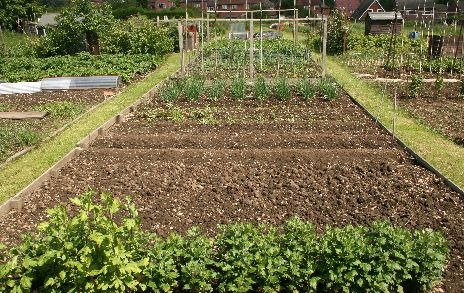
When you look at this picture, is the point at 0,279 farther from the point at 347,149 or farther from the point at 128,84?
the point at 128,84

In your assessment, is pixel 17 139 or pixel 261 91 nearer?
pixel 17 139

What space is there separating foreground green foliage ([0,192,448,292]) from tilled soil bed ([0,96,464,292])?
76cm

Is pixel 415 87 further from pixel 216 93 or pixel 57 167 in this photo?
pixel 57 167

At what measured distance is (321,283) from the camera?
4184mm

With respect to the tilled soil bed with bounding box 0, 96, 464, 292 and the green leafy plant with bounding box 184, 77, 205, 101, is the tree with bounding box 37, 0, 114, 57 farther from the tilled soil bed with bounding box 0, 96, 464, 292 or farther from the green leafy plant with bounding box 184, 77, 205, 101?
the tilled soil bed with bounding box 0, 96, 464, 292

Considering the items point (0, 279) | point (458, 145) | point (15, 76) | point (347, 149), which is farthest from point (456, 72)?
point (0, 279)

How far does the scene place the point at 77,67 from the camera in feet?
53.3

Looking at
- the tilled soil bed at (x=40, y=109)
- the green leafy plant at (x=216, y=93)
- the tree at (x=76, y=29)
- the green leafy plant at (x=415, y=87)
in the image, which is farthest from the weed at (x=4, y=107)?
the green leafy plant at (x=415, y=87)

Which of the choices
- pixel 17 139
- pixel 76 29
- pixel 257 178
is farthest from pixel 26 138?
pixel 76 29

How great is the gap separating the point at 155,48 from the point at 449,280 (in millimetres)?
17128

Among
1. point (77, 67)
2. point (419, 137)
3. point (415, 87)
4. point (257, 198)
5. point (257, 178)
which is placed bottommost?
point (257, 198)

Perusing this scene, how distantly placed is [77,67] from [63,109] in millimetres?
5656

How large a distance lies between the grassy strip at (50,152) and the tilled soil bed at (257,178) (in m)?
0.44

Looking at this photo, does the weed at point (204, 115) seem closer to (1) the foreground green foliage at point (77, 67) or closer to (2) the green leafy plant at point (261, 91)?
(2) the green leafy plant at point (261, 91)
